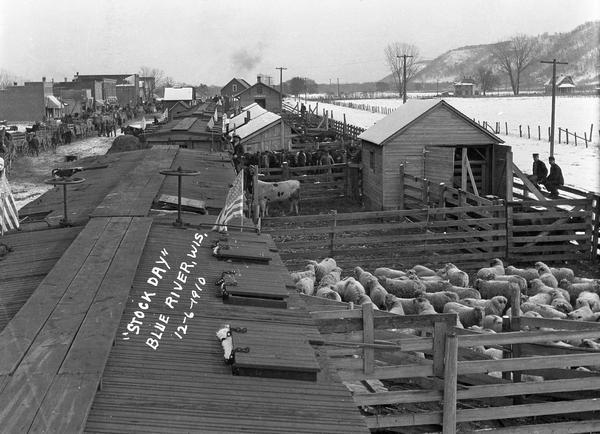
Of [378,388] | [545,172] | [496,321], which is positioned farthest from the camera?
[545,172]

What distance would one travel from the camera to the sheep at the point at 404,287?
50.8 feet

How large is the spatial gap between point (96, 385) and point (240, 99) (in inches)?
3122

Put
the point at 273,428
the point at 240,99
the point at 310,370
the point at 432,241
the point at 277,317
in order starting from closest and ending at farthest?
the point at 273,428
the point at 310,370
the point at 277,317
the point at 432,241
the point at 240,99

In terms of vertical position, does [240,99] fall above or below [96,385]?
above

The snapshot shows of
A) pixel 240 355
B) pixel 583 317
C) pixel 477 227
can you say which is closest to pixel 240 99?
pixel 477 227

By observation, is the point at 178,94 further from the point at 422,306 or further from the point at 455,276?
the point at 422,306

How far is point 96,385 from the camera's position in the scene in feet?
21.3

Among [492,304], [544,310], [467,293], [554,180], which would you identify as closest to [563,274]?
[467,293]

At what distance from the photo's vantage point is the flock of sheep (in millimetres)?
13836

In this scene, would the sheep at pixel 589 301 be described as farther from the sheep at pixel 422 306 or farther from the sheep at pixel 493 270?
the sheep at pixel 422 306

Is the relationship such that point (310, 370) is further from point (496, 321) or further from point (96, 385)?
point (496, 321)

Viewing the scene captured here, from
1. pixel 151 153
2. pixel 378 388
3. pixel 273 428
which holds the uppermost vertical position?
pixel 151 153

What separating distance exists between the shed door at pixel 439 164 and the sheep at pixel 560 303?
10.1m

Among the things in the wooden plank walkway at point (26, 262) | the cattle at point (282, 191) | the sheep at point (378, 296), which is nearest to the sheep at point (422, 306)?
the sheep at point (378, 296)
